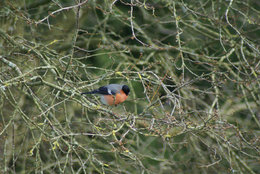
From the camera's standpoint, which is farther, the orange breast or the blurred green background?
the blurred green background

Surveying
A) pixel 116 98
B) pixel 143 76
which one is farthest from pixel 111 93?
pixel 143 76

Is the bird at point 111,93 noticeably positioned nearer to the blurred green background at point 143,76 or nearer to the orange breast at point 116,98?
the orange breast at point 116,98

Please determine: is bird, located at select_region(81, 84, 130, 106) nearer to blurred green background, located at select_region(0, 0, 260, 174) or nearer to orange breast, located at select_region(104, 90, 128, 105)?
orange breast, located at select_region(104, 90, 128, 105)

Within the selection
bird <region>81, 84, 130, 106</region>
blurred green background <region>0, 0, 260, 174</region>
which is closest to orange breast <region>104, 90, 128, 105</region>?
bird <region>81, 84, 130, 106</region>

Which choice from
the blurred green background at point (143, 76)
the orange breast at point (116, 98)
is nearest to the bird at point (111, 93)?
the orange breast at point (116, 98)

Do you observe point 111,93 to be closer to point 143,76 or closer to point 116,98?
point 116,98

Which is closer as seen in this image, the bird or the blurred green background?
the bird

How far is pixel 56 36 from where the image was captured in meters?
7.15

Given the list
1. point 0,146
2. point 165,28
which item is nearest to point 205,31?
point 165,28

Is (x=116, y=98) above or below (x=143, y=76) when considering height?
below

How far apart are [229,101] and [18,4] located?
3.99 meters

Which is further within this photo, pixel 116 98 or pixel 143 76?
pixel 116 98

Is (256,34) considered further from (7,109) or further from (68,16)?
(7,109)

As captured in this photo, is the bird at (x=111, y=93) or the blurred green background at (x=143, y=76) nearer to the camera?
the bird at (x=111, y=93)
